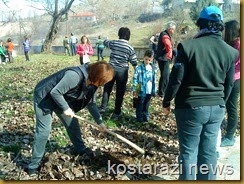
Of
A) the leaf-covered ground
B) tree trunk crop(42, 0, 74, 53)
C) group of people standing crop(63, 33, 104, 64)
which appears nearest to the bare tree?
tree trunk crop(42, 0, 74, 53)

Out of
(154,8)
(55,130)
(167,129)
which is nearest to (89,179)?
(55,130)

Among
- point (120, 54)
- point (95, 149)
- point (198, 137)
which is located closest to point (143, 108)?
point (120, 54)

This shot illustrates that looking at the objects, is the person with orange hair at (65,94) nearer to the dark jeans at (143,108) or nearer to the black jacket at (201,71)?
the black jacket at (201,71)

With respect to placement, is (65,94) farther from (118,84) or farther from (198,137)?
(118,84)

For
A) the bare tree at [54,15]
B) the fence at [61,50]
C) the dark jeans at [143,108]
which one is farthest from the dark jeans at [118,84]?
the bare tree at [54,15]

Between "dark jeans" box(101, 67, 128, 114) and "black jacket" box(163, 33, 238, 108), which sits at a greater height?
"black jacket" box(163, 33, 238, 108)

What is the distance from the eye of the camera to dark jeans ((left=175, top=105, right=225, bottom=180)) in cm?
309

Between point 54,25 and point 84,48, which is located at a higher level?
point 54,25

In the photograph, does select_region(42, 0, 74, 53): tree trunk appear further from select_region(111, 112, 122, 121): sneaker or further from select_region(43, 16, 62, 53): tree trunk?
select_region(111, 112, 122, 121): sneaker

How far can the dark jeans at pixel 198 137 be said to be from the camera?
10.1 feet

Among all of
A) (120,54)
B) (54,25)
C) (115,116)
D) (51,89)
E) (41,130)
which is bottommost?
(115,116)

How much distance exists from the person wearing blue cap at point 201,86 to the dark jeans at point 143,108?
2539 millimetres

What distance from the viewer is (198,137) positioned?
3.15m

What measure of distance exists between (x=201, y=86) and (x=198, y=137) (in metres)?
0.51
